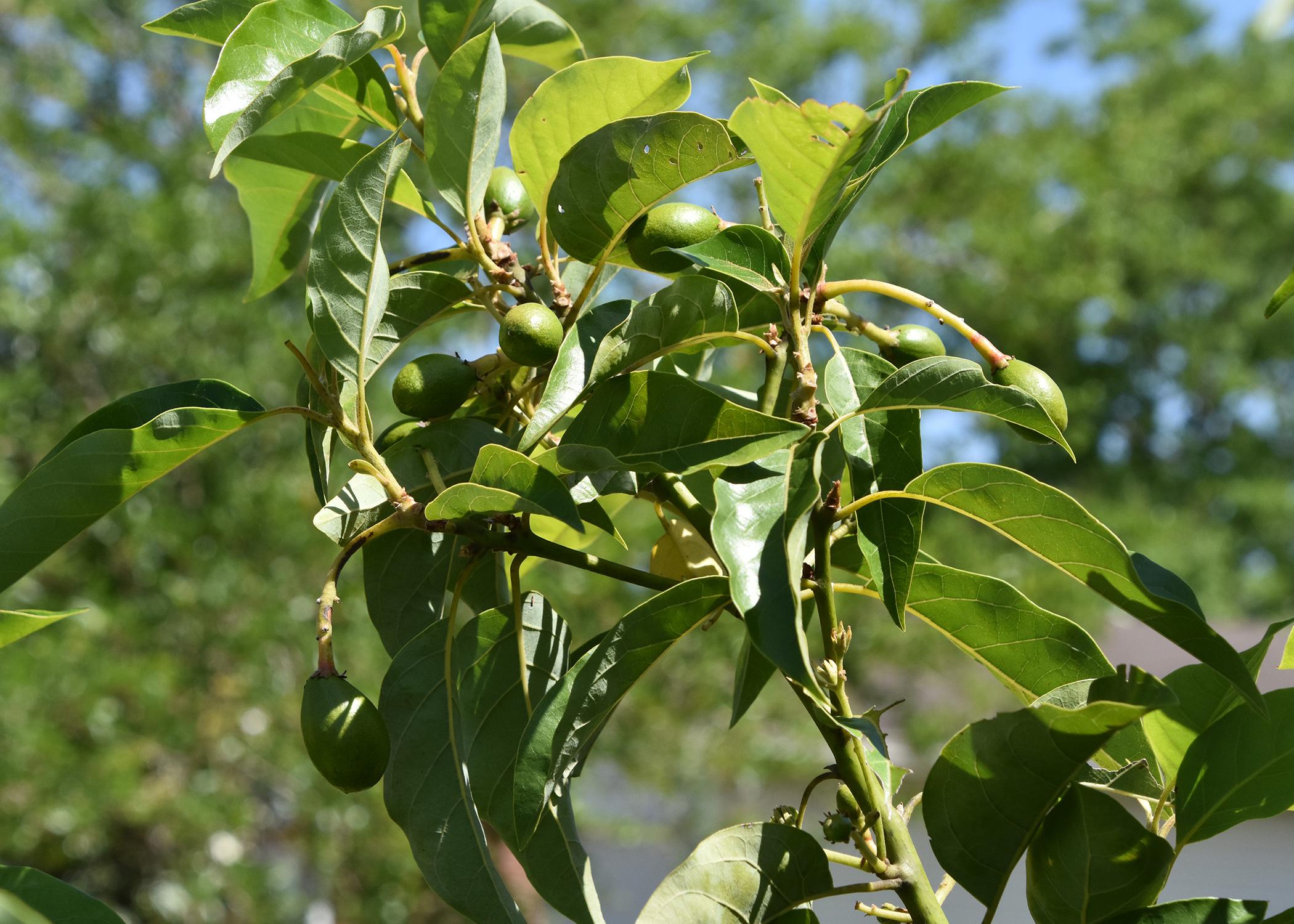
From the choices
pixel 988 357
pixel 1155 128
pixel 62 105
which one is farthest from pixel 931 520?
pixel 1155 128

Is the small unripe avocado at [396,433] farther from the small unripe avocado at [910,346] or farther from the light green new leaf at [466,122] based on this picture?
the small unripe avocado at [910,346]

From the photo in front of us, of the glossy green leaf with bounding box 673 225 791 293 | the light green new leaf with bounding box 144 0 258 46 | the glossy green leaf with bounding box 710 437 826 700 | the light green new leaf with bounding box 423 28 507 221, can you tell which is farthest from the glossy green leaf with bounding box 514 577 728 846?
the light green new leaf with bounding box 144 0 258 46

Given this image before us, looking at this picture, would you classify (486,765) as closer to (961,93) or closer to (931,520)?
(961,93)

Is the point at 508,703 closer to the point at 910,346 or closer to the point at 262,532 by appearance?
the point at 910,346

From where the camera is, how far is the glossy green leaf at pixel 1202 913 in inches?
21.1

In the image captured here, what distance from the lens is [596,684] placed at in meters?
0.57

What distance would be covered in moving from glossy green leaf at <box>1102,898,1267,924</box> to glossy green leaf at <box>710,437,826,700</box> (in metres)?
0.21

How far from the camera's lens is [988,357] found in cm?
67

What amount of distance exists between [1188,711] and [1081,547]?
5.7 inches

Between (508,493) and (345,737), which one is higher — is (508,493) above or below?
above

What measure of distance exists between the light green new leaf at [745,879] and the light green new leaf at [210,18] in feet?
1.94

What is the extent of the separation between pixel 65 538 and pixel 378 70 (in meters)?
0.37

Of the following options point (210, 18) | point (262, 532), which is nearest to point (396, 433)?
point (210, 18)

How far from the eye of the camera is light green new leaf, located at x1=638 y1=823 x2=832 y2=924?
58 cm
